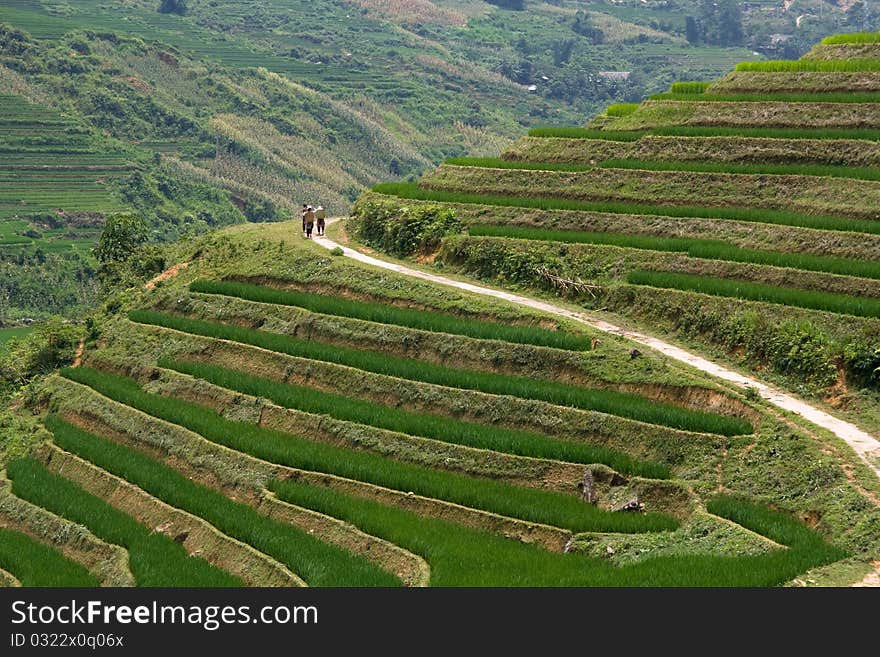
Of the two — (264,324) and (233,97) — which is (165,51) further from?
(264,324)

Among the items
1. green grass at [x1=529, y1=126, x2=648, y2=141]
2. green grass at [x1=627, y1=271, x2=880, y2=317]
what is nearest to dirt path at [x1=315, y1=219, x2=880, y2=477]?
green grass at [x1=627, y1=271, x2=880, y2=317]

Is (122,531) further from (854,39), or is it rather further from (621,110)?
(854,39)

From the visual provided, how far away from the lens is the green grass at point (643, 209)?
106 ft

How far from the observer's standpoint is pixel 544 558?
2312 centimetres

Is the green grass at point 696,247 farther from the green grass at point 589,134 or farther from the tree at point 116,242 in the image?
the tree at point 116,242

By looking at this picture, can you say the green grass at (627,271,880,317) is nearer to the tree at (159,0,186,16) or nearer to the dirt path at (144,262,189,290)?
the dirt path at (144,262,189,290)

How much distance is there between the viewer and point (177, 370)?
3456cm

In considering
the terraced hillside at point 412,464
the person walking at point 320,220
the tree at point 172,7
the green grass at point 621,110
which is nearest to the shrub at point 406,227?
the person walking at point 320,220

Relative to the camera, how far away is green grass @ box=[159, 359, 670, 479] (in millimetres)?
25938

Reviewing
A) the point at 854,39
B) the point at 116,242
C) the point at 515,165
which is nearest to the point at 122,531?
the point at 515,165

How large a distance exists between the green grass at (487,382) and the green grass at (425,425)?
0.88m

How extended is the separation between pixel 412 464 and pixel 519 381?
3.16 m

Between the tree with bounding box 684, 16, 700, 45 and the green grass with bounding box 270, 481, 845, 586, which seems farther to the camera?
the tree with bounding box 684, 16, 700, 45

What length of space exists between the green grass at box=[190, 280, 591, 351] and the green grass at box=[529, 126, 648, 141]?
9.49 metres
